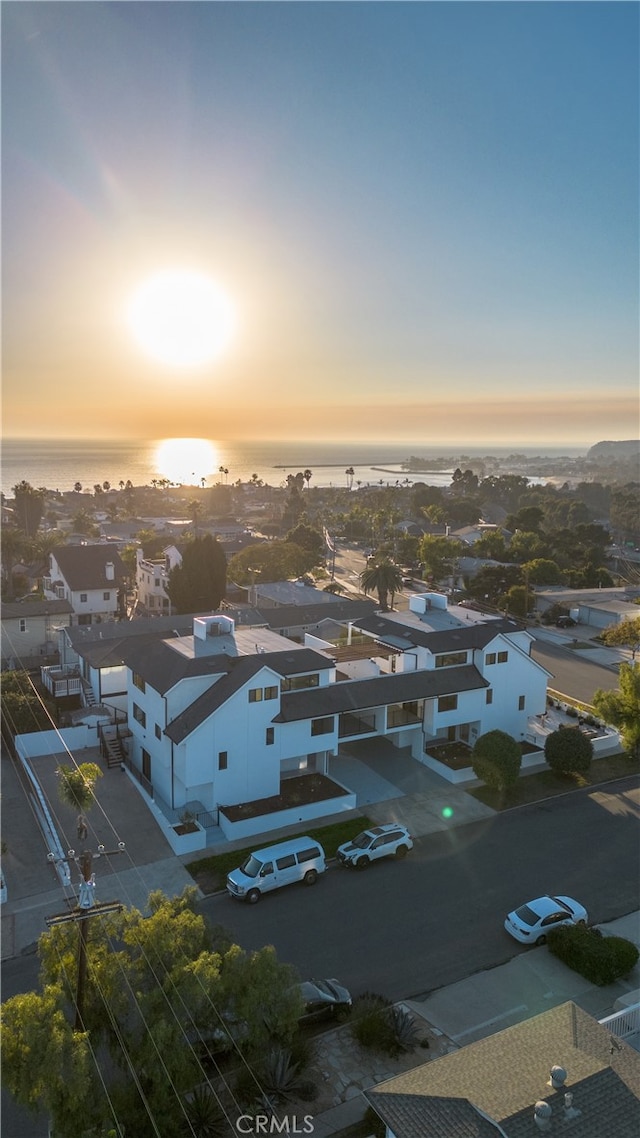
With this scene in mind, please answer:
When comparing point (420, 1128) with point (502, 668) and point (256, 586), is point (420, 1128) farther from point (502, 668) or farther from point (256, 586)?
point (256, 586)

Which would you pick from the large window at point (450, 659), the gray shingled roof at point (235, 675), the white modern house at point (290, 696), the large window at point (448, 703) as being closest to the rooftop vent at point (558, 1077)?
the white modern house at point (290, 696)

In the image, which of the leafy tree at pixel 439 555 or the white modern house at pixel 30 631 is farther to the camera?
the leafy tree at pixel 439 555

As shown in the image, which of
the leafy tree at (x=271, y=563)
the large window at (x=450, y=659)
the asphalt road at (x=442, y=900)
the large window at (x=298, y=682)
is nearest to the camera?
the asphalt road at (x=442, y=900)

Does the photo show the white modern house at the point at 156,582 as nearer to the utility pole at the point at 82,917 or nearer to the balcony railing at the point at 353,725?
the balcony railing at the point at 353,725

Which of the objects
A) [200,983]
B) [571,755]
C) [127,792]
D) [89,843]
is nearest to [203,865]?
[89,843]

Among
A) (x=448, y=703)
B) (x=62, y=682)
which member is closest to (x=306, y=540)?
(x=62, y=682)

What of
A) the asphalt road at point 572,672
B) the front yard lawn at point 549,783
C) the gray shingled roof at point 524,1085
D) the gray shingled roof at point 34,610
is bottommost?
the asphalt road at point 572,672

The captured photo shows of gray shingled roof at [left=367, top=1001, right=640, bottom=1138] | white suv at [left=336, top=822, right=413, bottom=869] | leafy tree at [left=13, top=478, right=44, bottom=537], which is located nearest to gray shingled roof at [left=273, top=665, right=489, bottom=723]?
white suv at [left=336, top=822, right=413, bottom=869]
